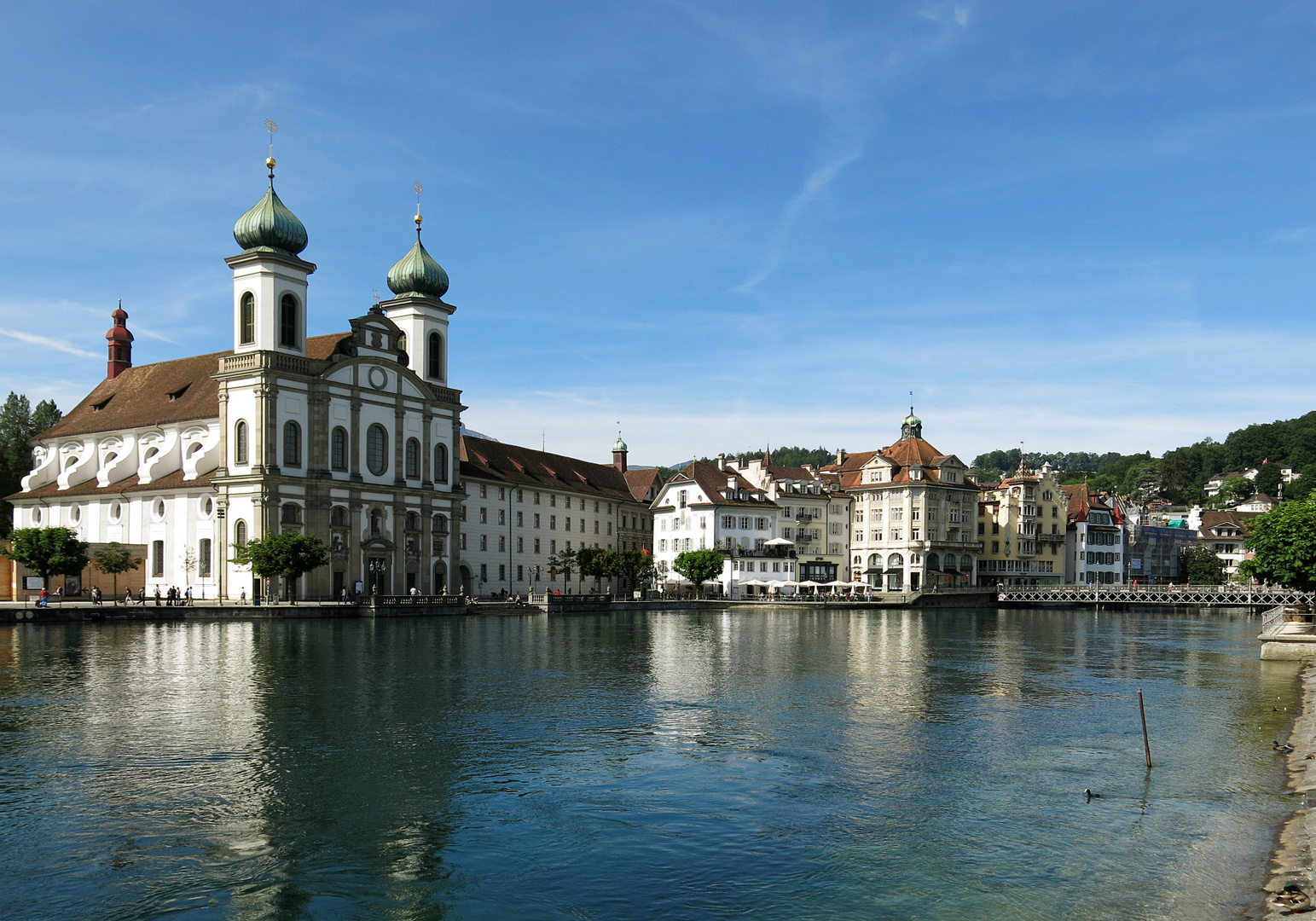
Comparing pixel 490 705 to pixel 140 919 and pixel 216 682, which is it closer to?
pixel 216 682

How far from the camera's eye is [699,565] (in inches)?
3959

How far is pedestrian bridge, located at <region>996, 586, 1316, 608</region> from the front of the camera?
360 feet

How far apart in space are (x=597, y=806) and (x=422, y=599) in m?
55.2

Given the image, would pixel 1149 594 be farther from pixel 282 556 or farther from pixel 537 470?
pixel 282 556

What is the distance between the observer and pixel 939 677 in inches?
1609

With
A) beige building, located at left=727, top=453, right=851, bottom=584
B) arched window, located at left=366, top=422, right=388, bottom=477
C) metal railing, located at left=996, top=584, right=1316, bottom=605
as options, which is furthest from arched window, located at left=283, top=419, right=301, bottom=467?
metal railing, located at left=996, top=584, right=1316, bottom=605

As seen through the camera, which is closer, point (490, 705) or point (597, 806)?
point (597, 806)

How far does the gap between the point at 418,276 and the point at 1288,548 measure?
64.5m

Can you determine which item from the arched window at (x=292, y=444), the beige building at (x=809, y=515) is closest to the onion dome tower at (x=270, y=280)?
the arched window at (x=292, y=444)

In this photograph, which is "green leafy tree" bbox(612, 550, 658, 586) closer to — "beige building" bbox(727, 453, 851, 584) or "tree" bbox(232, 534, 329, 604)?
"beige building" bbox(727, 453, 851, 584)

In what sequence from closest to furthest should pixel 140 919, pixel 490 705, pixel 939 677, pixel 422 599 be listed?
pixel 140 919 → pixel 490 705 → pixel 939 677 → pixel 422 599

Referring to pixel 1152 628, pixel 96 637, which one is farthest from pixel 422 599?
pixel 1152 628

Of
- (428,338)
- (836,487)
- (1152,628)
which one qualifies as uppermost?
(428,338)

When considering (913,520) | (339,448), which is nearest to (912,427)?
(913,520)
